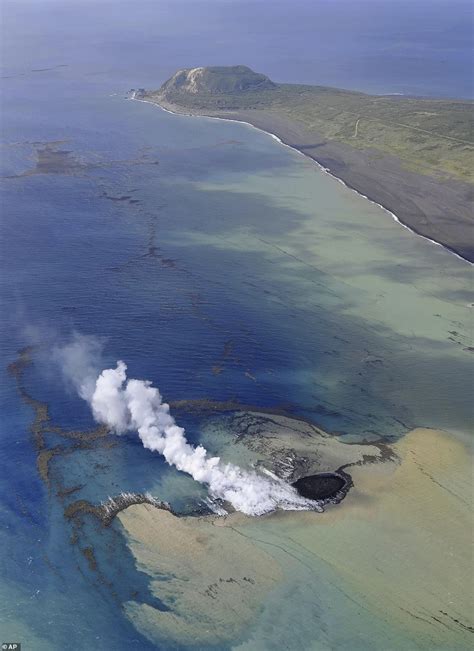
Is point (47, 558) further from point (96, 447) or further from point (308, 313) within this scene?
point (308, 313)

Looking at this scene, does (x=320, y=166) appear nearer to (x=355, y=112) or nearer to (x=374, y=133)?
(x=374, y=133)

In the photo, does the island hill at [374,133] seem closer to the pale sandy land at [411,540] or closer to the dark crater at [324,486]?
the pale sandy land at [411,540]

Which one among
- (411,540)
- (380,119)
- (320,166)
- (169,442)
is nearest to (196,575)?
(169,442)

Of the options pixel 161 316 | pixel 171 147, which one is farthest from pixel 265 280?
pixel 171 147

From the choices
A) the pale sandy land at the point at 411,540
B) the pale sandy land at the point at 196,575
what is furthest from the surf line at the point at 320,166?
the pale sandy land at the point at 196,575

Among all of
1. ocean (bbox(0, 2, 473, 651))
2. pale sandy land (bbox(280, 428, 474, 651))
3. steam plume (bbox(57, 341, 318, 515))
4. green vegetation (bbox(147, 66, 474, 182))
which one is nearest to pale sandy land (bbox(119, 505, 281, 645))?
ocean (bbox(0, 2, 473, 651))

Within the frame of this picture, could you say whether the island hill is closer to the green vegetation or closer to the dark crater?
the green vegetation

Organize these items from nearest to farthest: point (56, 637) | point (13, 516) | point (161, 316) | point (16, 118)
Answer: point (56, 637) → point (13, 516) → point (161, 316) → point (16, 118)
